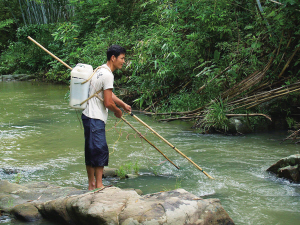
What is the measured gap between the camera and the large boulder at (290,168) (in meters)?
4.40

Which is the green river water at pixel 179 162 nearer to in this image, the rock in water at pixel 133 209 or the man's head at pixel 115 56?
the rock in water at pixel 133 209

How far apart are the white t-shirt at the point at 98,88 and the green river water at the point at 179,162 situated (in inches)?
10.3

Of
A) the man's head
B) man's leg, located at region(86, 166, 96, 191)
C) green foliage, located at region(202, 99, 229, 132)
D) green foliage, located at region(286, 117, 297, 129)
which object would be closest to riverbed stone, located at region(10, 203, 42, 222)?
man's leg, located at region(86, 166, 96, 191)

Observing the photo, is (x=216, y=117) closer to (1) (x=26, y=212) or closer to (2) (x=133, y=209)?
A: (2) (x=133, y=209)

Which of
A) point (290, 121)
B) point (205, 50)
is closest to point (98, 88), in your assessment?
point (290, 121)

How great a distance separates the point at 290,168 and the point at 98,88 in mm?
2605

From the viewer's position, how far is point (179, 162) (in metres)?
5.41

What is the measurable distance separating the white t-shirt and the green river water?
26cm

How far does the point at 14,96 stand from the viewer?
12.8m

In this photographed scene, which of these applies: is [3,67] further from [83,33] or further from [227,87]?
[227,87]

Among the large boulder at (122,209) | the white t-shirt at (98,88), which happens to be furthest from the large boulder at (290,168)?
the white t-shirt at (98,88)

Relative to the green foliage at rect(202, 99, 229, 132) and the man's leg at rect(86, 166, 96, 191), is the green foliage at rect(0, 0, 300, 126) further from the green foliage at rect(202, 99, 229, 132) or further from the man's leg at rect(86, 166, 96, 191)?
the man's leg at rect(86, 166, 96, 191)

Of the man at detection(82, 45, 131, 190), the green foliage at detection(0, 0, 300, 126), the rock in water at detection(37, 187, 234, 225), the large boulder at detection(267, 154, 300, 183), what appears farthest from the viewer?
the green foliage at detection(0, 0, 300, 126)

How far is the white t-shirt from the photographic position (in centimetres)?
373
